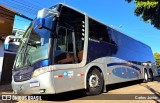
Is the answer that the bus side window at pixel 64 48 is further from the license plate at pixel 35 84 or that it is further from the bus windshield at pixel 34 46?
the license plate at pixel 35 84

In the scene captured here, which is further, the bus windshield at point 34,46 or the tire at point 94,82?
the tire at point 94,82

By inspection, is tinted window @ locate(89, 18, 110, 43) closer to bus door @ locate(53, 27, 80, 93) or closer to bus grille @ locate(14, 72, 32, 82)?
bus door @ locate(53, 27, 80, 93)

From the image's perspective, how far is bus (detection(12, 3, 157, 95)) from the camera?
8.25m

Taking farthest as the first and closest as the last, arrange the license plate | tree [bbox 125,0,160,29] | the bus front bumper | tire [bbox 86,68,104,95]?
tree [bbox 125,0,160,29]
tire [bbox 86,68,104,95]
the license plate
the bus front bumper

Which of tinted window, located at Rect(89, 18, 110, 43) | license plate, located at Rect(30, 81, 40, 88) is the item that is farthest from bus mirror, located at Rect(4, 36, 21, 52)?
tinted window, located at Rect(89, 18, 110, 43)

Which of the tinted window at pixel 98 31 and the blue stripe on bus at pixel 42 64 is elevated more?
the tinted window at pixel 98 31

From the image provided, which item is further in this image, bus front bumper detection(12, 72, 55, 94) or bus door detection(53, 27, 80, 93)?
bus door detection(53, 27, 80, 93)

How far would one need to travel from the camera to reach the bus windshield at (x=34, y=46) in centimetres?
851

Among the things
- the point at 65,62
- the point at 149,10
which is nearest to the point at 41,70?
the point at 65,62

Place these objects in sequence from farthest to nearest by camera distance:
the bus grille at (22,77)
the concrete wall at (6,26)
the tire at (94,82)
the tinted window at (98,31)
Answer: the concrete wall at (6,26) → the tinted window at (98,31) → the tire at (94,82) → the bus grille at (22,77)

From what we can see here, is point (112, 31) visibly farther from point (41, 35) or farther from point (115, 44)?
point (41, 35)

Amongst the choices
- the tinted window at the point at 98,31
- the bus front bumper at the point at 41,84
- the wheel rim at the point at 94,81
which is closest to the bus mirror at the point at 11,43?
the bus front bumper at the point at 41,84

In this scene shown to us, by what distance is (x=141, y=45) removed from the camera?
1998cm

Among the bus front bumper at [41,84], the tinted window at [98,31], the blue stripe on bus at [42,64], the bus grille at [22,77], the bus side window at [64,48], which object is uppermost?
Answer: the tinted window at [98,31]
